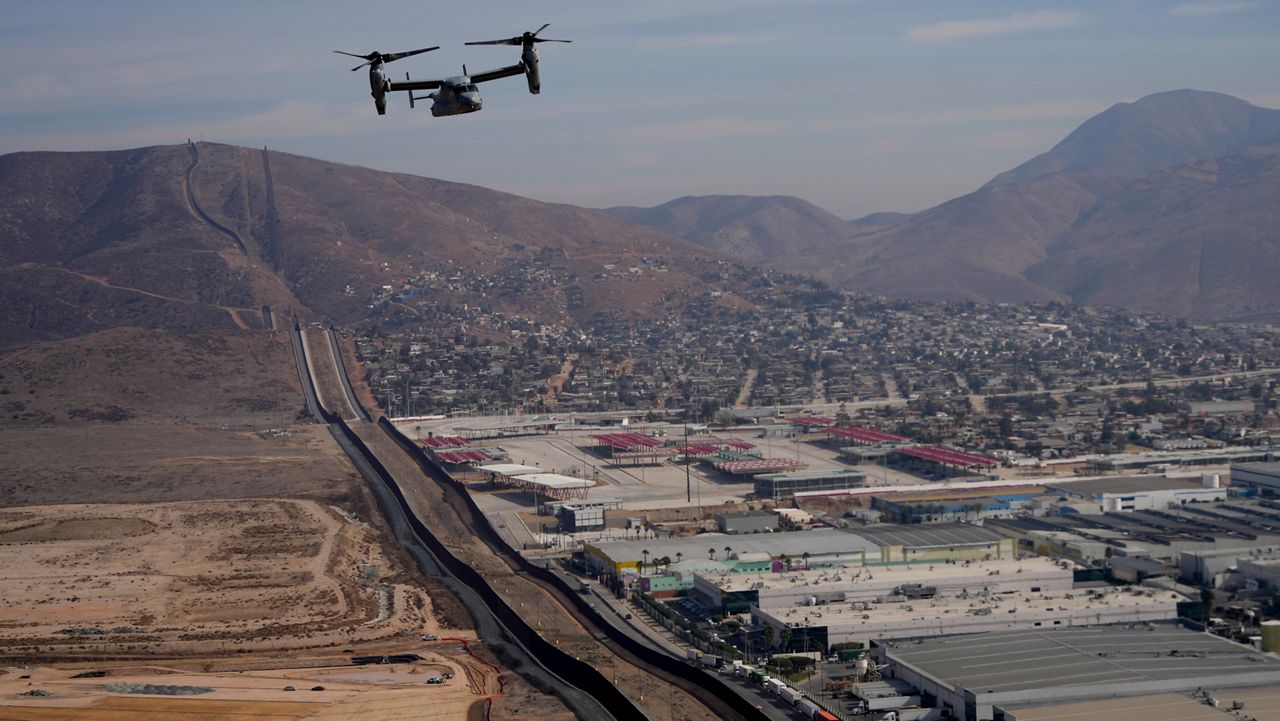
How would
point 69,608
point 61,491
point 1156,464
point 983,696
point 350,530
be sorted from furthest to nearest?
point 1156,464 → point 61,491 → point 350,530 → point 69,608 → point 983,696

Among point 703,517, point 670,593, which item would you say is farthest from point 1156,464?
point 670,593

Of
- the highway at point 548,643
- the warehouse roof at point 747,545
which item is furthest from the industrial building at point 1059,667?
the warehouse roof at point 747,545

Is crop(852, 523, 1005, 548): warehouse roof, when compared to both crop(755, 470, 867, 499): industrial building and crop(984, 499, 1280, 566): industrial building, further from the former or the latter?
crop(755, 470, 867, 499): industrial building

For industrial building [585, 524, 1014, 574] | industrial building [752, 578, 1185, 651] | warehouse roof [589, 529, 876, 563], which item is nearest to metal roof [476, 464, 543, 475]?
warehouse roof [589, 529, 876, 563]

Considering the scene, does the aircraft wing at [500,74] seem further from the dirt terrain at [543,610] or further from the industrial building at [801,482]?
the industrial building at [801,482]

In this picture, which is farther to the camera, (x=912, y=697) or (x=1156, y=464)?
(x=1156, y=464)

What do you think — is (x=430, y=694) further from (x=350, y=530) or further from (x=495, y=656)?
(x=350, y=530)

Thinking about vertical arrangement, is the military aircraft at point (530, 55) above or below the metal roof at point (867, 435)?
above
